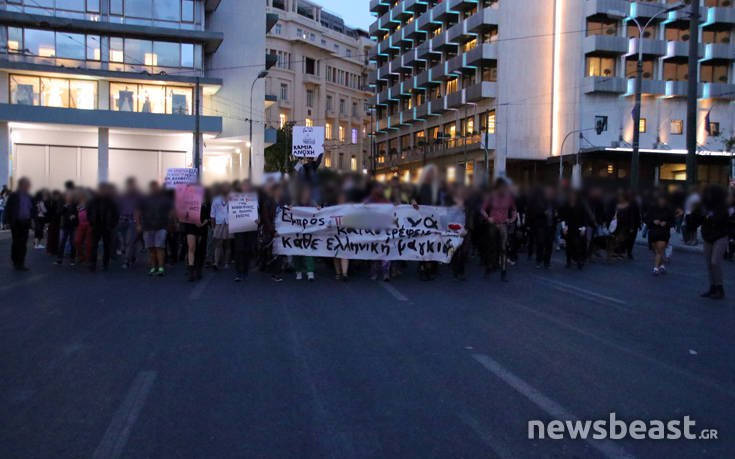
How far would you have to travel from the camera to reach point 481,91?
181 feet

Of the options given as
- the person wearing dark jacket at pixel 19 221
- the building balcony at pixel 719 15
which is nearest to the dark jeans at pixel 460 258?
the person wearing dark jacket at pixel 19 221

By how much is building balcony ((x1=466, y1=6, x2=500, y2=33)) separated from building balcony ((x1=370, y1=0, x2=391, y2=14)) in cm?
2388

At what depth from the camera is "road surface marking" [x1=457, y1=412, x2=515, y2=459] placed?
425 centimetres

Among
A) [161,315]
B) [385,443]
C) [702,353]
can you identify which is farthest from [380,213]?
[385,443]

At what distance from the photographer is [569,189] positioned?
450 centimetres

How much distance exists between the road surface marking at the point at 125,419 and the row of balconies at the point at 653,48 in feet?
155

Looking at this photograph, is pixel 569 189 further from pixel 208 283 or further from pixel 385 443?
pixel 208 283

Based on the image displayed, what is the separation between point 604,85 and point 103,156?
49.9 metres

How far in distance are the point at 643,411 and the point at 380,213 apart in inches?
280

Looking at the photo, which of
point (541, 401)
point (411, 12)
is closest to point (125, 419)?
point (541, 401)

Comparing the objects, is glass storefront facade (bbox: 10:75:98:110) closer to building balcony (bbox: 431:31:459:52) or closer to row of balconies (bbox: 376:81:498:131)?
row of balconies (bbox: 376:81:498:131)

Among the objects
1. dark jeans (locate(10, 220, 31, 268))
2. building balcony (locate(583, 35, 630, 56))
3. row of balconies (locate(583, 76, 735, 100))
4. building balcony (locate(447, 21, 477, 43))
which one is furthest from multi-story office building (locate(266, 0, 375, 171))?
dark jeans (locate(10, 220, 31, 268))

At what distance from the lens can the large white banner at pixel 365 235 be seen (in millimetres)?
13109

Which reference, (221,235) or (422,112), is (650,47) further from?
(221,235)
